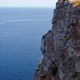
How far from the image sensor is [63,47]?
22.5m

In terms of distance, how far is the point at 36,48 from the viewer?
531 feet

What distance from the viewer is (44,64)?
2694 cm

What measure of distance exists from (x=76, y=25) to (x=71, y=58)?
8.48 feet

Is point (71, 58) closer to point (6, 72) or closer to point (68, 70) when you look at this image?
point (68, 70)

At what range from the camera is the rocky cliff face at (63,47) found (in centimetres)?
2045

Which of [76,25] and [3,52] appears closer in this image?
[76,25]

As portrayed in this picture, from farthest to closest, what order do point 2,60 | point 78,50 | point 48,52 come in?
point 2,60 < point 48,52 < point 78,50

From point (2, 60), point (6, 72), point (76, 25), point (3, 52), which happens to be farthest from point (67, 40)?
point (3, 52)

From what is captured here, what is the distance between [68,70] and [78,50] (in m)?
1.90

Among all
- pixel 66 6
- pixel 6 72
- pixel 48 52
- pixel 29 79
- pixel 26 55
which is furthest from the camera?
pixel 26 55

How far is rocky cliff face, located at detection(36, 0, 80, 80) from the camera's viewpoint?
805 inches

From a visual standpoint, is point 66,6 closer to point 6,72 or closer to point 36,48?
point 6,72

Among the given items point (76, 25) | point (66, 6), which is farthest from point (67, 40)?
point (66, 6)

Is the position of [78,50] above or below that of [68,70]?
above
